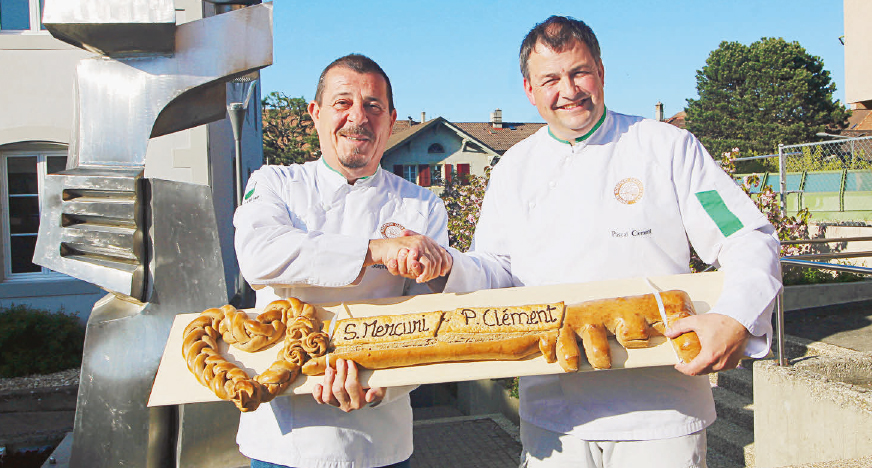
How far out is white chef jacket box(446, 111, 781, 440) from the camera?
204 cm

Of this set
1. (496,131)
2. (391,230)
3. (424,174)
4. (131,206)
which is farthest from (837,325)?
(496,131)

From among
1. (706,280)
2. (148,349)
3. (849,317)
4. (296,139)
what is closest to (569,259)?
(706,280)

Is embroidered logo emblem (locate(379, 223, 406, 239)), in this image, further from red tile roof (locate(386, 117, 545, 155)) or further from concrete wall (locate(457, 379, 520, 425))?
red tile roof (locate(386, 117, 545, 155))

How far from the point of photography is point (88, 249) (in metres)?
3.00

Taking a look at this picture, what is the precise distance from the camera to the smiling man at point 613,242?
6.54 ft

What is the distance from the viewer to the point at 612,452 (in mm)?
2074

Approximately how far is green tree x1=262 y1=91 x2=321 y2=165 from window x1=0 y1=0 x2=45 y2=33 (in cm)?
2387

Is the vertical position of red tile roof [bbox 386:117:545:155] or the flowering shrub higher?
red tile roof [bbox 386:117:545:155]

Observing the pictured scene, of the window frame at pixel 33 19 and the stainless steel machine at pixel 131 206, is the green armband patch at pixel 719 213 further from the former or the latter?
the window frame at pixel 33 19

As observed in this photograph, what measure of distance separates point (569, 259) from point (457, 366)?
0.56m

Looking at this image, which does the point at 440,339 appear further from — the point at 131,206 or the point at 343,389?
the point at 131,206

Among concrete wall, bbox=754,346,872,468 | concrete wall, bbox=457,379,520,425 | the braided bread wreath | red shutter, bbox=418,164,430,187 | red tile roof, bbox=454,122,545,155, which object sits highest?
red tile roof, bbox=454,122,545,155

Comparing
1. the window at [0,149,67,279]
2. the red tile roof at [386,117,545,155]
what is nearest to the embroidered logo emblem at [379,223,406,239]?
the window at [0,149,67,279]

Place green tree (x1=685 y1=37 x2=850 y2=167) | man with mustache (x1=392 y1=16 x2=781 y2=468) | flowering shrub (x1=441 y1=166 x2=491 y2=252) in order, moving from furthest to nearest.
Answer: green tree (x1=685 y1=37 x2=850 y2=167) → flowering shrub (x1=441 y1=166 x2=491 y2=252) → man with mustache (x1=392 y1=16 x2=781 y2=468)
